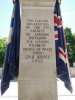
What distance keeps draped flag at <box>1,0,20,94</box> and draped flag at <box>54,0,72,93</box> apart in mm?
892

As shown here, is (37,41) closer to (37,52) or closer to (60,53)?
(37,52)

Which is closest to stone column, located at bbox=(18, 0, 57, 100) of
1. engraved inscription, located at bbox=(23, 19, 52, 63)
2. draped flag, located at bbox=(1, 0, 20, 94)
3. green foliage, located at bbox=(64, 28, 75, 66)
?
engraved inscription, located at bbox=(23, 19, 52, 63)

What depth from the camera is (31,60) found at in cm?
592

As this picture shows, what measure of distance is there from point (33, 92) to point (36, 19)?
1.57 meters

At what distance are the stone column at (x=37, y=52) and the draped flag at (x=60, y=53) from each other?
413 millimetres

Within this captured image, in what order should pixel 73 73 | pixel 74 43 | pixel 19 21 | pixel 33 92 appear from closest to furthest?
pixel 33 92 < pixel 19 21 < pixel 73 73 < pixel 74 43

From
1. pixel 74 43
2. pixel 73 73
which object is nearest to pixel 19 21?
pixel 73 73

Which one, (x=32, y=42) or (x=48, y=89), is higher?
(x=32, y=42)

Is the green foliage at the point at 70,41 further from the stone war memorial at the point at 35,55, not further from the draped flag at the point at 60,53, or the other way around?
the stone war memorial at the point at 35,55

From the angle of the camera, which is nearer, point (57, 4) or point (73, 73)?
point (57, 4)

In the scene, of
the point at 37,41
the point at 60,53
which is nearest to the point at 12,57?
the point at 37,41

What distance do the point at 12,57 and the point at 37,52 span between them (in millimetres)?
609

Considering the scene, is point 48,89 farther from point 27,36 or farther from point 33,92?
point 27,36

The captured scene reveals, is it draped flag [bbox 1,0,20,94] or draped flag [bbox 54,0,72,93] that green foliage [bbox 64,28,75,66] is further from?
draped flag [bbox 1,0,20,94]
